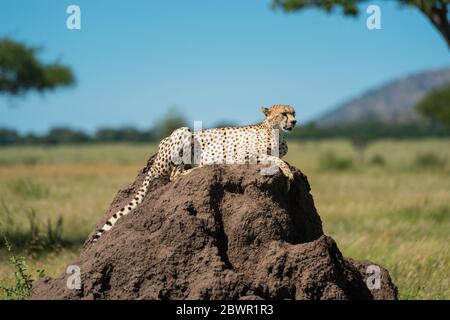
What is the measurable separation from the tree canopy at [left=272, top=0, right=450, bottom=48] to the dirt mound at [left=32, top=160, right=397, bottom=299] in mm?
11819

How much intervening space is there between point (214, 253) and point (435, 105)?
38828mm

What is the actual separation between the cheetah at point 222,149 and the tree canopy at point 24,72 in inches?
926

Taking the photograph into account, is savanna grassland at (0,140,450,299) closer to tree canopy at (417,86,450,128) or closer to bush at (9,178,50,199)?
bush at (9,178,50,199)

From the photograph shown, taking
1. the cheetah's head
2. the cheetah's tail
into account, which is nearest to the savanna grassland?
the cheetah's tail

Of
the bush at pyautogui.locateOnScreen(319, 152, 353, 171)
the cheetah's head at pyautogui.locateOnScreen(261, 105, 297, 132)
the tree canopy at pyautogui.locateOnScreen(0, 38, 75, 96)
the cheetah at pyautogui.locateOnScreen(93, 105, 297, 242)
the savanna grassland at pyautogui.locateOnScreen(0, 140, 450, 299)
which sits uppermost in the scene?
the tree canopy at pyautogui.locateOnScreen(0, 38, 75, 96)

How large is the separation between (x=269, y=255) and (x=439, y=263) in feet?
14.2

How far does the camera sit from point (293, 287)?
6.18m

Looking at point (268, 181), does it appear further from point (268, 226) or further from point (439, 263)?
point (439, 263)

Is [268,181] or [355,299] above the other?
[268,181]

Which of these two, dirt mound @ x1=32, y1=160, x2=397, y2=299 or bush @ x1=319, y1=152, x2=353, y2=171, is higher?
dirt mound @ x1=32, y1=160, x2=397, y2=299

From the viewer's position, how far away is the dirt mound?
6.02m

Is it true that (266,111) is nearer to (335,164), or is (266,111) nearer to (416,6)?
(416,6)
